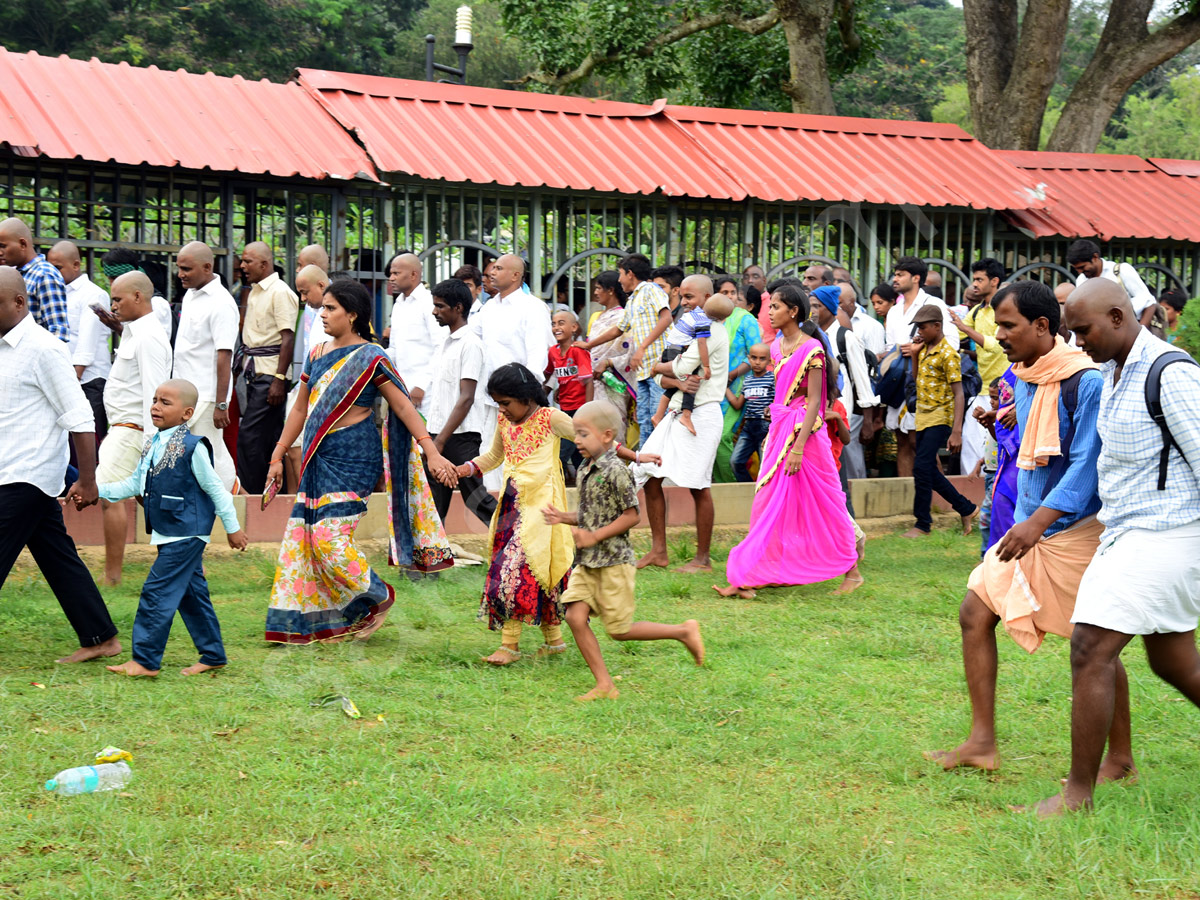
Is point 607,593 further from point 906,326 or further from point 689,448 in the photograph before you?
point 906,326

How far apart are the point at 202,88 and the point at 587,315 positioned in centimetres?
391

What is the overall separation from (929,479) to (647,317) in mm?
2650

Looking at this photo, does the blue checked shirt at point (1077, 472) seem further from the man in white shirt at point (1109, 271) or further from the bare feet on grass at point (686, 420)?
the man in white shirt at point (1109, 271)

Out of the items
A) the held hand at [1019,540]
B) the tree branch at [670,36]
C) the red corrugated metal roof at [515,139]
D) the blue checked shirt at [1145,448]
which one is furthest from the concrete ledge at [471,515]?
the tree branch at [670,36]

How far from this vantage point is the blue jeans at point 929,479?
10.3 m

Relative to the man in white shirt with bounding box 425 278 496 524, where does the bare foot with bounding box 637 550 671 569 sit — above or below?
below

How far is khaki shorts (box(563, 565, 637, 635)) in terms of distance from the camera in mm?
5863

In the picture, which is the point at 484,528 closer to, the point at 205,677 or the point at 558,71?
the point at 205,677

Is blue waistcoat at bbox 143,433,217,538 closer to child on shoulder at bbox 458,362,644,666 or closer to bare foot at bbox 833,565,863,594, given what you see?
child on shoulder at bbox 458,362,644,666

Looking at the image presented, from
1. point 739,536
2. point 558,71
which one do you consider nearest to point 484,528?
point 739,536

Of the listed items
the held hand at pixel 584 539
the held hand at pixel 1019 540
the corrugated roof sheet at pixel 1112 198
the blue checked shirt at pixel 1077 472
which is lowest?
the held hand at pixel 584 539

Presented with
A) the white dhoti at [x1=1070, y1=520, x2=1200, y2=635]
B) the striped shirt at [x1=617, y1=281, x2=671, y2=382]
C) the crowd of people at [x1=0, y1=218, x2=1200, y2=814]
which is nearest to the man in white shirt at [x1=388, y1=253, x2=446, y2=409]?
the crowd of people at [x1=0, y1=218, x2=1200, y2=814]

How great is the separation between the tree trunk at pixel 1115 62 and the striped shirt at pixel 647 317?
34.2 ft

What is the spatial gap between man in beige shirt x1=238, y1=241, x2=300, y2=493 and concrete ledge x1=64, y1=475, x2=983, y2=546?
0.41 meters
